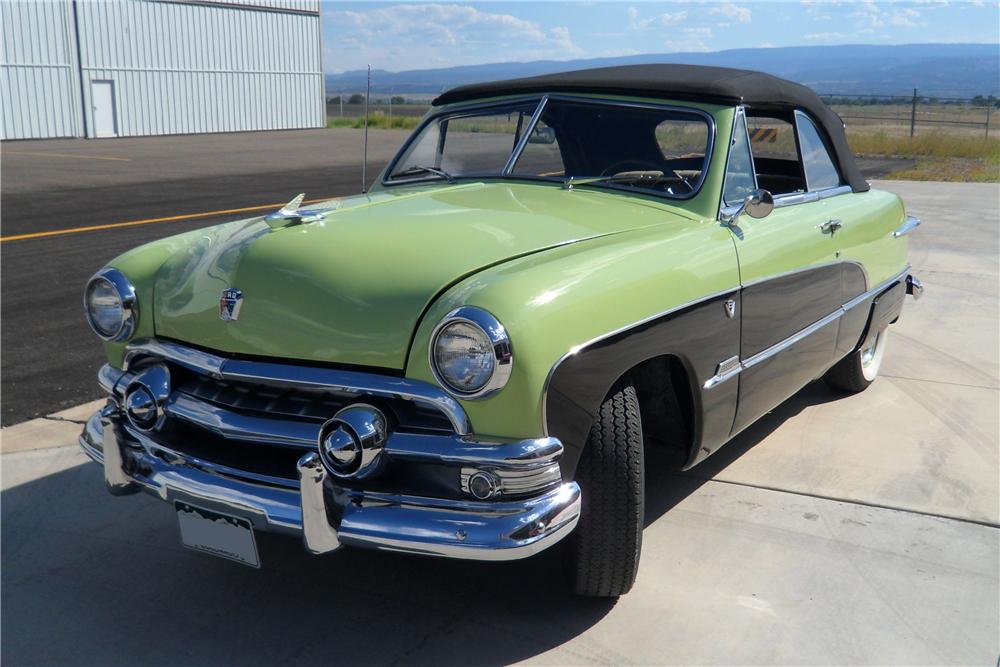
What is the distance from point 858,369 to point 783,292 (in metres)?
1.56

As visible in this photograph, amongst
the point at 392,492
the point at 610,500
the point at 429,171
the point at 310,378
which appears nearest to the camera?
the point at 392,492

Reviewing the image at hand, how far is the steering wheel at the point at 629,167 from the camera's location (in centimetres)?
379

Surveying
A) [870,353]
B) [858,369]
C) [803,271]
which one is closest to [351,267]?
[803,271]

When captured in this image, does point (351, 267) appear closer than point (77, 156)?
Yes

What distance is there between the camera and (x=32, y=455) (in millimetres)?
4250

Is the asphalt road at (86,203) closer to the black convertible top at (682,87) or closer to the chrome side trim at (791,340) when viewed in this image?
the black convertible top at (682,87)

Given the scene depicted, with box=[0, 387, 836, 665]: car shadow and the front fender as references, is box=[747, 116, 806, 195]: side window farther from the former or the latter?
box=[0, 387, 836, 665]: car shadow

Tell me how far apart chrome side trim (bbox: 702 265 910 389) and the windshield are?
0.66m

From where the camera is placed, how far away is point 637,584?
3146mm

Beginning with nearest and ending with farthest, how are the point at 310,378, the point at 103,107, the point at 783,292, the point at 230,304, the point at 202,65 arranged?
1. the point at 310,378
2. the point at 230,304
3. the point at 783,292
4. the point at 103,107
5. the point at 202,65

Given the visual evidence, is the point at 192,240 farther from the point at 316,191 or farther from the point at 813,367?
the point at 316,191

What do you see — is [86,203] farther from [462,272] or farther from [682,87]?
[462,272]

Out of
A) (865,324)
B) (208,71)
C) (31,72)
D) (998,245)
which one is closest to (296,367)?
(865,324)

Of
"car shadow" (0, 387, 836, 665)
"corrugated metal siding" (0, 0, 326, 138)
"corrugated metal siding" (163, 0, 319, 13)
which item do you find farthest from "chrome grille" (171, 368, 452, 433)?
"corrugated metal siding" (163, 0, 319, 13)
